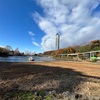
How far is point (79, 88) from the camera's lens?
227 inches

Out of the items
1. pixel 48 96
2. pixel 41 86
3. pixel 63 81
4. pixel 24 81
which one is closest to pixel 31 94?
pixel 48 96

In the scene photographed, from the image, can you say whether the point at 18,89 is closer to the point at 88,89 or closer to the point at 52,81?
the point at 52,81

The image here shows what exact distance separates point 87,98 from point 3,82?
332 centimetres

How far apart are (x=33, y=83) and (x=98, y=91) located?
2.40m

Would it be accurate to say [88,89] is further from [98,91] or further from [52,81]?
[52,81]

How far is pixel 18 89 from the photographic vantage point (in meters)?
5.48

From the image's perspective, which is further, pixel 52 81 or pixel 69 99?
pixel 52 81

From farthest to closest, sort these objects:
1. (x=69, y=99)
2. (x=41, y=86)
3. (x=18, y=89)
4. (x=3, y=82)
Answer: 1. (x=3, y=82)
2. (x=41, y=86)
3. (x=18, y=89)
4. (x=69, y=99)

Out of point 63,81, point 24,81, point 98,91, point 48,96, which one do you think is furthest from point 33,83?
point 98,91

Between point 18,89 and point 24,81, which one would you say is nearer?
point 18,89

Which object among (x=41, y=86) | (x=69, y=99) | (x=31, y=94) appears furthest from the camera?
(x=41, y=86)

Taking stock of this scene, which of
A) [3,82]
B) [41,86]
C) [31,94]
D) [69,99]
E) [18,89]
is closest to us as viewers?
[69,99]

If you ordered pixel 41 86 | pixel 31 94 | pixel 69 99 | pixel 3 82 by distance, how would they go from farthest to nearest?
pixel 3 82 < pixel 41 86 < pixel 31 94 < pixel 69 99

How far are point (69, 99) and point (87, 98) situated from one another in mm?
535
